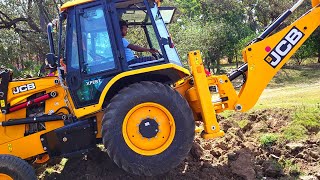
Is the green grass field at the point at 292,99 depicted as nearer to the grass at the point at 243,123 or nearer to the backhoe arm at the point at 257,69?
the grass at the point at 243,123

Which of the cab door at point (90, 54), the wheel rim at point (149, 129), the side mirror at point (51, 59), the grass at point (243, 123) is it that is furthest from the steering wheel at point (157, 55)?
the grass at point (243, 123)

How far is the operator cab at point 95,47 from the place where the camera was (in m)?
4.99

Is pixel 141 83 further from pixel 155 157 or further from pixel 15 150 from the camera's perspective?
pixel 15 150

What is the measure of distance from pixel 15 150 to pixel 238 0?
2393cm

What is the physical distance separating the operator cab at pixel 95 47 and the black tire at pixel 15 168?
39.2 inches

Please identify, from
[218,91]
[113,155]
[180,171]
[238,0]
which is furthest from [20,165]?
[238,0]

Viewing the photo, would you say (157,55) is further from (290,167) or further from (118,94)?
(290,167)

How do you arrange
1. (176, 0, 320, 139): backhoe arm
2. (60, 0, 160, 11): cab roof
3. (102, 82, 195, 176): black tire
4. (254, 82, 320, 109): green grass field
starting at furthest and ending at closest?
(254, 82, 320, 109): green grass field → (176, 0, 320, 139): backhoe arm → (60, 0, 160, 11): cab roof → (102, 82, 195, 176): black tire

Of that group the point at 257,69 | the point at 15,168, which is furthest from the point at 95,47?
the point at 257,69

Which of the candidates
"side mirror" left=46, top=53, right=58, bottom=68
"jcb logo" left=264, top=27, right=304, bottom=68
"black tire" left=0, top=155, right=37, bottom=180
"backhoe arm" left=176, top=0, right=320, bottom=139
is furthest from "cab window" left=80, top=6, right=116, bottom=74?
"jcb logo" left=264, top=27, right=304, bottom=68

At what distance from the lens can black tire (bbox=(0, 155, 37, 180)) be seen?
15.9ft

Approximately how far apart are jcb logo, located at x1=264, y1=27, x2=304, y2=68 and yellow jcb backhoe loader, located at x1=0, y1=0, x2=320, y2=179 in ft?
0.05

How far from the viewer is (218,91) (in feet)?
18.0

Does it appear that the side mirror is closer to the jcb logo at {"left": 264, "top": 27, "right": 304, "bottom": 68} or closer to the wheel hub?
the wheel hub
